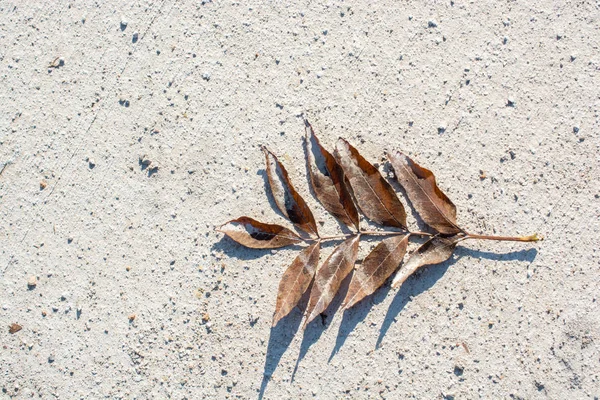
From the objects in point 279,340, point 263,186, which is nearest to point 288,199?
point 263,186

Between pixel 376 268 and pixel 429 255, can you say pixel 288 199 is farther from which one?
pixel 429 255

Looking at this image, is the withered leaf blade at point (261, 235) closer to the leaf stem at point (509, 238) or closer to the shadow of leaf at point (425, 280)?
the shadow of leaf at point (425, 280)

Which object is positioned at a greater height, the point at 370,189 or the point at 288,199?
the point at 370,189

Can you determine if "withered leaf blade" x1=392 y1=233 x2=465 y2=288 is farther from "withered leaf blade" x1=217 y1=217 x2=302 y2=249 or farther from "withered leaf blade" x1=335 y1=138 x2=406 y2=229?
"withered leaf blade" x1=217 y1=217 x2=302 y2=249

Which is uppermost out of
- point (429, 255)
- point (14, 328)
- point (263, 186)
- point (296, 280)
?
point (429, 255)

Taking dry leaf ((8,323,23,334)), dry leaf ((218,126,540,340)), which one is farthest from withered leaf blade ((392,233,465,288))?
dry leaf ((8,323,23,334))

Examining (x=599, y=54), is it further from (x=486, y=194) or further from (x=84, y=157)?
(x=84, y=157)

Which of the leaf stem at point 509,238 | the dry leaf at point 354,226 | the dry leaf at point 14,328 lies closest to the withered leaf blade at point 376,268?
the dry leaf at point 354,226
